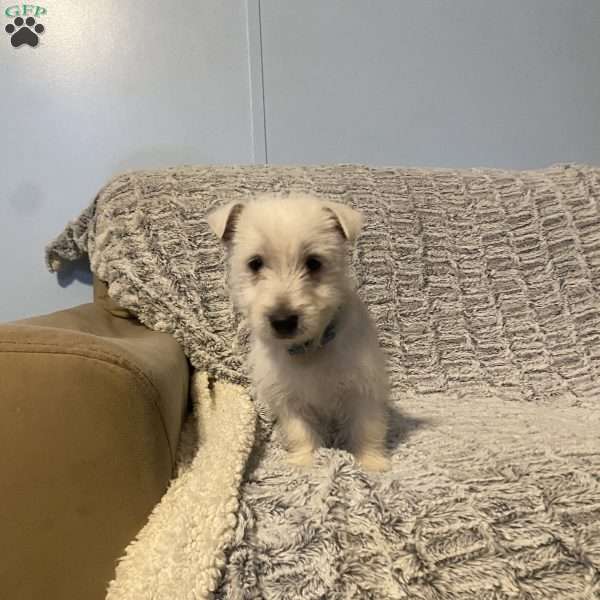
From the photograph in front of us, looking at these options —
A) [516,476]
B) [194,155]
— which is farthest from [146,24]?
[516,476]

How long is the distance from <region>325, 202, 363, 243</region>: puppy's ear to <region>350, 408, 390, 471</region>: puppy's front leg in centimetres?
50

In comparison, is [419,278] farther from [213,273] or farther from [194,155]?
[194,155]

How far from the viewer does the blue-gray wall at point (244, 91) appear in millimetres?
2566

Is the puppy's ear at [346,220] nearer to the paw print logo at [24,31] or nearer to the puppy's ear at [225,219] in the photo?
the puppy's ear at [225,219]

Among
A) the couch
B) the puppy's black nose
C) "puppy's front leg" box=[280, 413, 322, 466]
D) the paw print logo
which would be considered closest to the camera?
the couch

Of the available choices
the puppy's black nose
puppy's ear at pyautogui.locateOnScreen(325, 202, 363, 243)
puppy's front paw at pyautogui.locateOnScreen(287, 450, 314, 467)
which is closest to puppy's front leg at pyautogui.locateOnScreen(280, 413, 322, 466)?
puppy's front paw at pyautogui.locateOnScreen(287, 450, 314, 467)

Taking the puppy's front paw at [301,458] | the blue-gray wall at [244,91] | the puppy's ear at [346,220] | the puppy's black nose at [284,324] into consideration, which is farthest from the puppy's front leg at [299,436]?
the blue-gray wall at [244,91]

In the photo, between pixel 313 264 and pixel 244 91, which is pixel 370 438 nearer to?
pixel 313 264

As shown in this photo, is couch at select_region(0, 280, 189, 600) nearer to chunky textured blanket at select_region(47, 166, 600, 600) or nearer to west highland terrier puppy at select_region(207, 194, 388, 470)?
chunky textured blanket at select_region(47, 166, 600, 600)

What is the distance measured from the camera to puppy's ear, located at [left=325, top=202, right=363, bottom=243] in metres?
1.50

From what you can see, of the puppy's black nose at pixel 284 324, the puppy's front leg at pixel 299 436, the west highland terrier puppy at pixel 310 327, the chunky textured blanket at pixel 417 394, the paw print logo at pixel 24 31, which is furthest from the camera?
the paw print logo at pixel 24 31

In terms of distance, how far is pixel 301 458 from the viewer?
1.52 metres

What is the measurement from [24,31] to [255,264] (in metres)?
1.88

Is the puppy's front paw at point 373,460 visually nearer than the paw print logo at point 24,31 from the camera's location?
Yes
